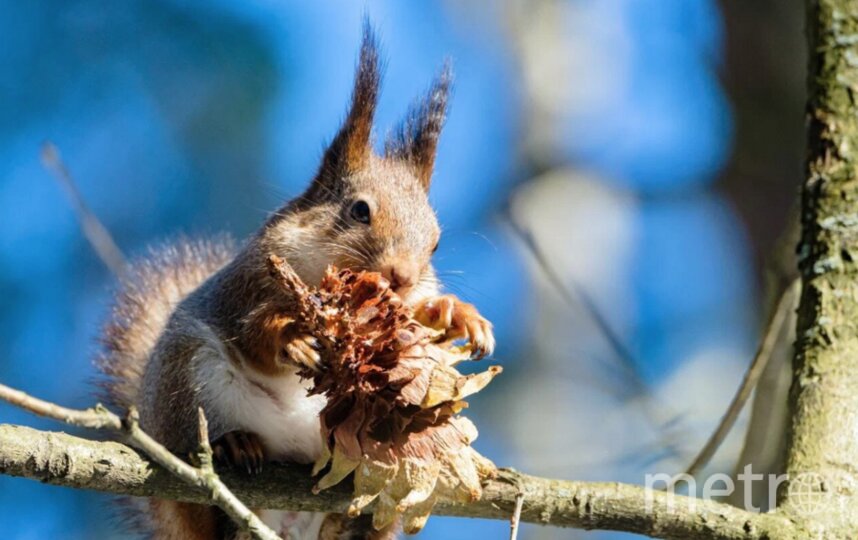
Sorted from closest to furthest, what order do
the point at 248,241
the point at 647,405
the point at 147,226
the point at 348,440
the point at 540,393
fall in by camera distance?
the point at 348,440 → the point at 248,241 → the point at 647,405 → the point at 540,393 → the point at 147,226

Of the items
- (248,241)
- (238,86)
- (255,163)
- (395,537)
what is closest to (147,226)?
(255,163)

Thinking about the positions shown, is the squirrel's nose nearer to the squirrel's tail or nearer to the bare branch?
the bare branch

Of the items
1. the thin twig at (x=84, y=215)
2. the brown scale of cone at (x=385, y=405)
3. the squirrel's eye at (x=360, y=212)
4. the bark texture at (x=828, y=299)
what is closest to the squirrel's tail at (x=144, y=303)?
the thin twig at (x=84, y=215)

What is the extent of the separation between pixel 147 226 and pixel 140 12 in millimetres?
1606

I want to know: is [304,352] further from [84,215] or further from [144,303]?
[144,303]

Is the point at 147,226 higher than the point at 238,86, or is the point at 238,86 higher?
the point at 238,86

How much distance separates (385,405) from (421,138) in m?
1.32

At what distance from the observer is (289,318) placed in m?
2.23

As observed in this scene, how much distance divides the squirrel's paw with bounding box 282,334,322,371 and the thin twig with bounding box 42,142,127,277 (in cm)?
89

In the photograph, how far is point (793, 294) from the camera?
2.49m

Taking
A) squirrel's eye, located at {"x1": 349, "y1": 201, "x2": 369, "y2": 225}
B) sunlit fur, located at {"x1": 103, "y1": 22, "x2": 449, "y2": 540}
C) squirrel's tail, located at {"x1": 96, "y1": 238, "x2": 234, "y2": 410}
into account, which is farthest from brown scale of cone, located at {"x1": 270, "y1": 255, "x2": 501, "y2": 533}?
squirrel's tail, located at {"x1": 96, "y1": 238, "x2": 234, "y2": 410}

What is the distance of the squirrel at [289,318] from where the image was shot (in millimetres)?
2357

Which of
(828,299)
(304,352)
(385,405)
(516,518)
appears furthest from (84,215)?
(828,299)

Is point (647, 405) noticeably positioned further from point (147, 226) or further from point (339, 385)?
point (147, 226)
